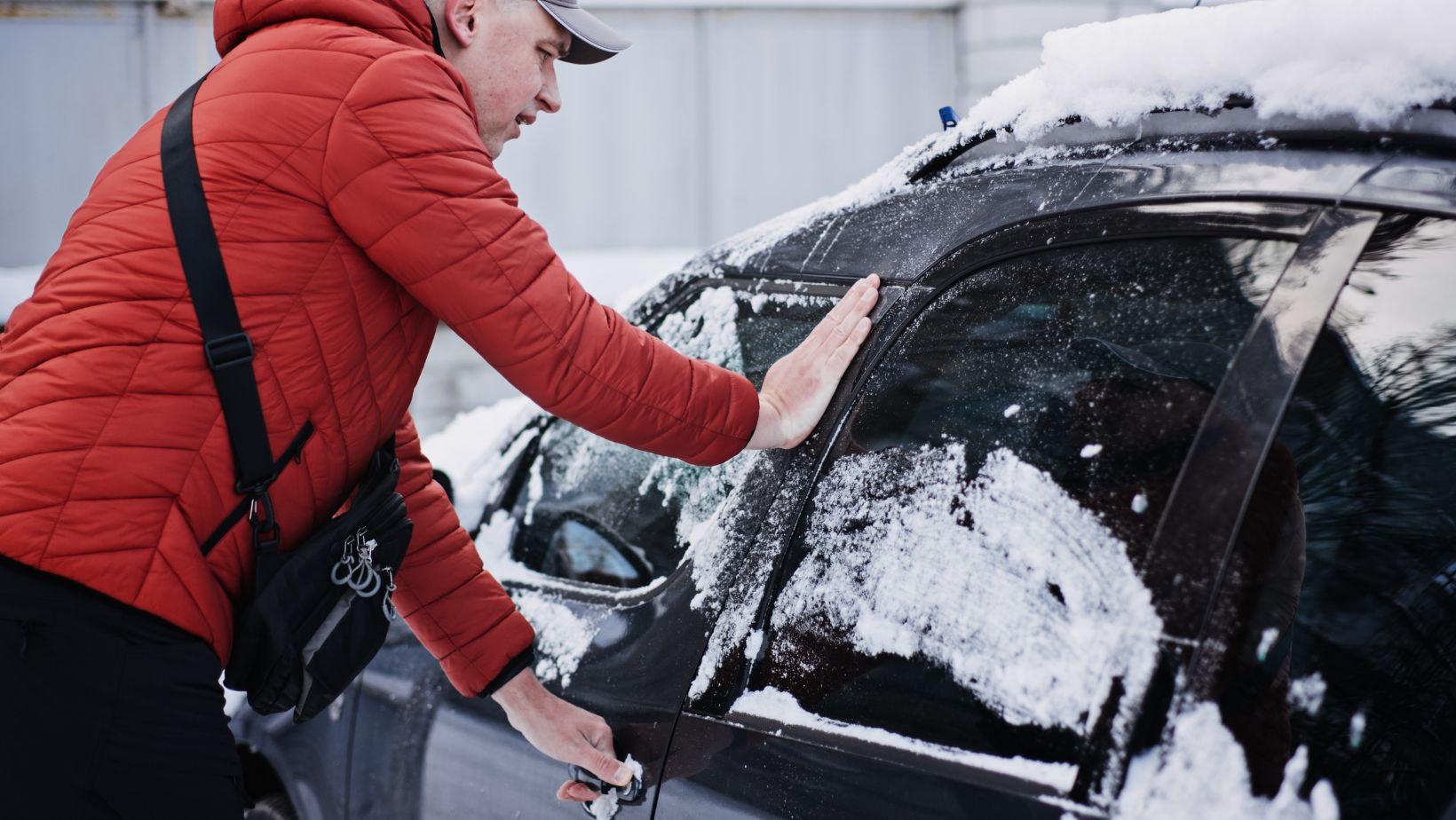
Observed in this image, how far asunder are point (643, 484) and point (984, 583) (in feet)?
2.64

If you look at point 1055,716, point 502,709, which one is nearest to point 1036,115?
point 1055,716

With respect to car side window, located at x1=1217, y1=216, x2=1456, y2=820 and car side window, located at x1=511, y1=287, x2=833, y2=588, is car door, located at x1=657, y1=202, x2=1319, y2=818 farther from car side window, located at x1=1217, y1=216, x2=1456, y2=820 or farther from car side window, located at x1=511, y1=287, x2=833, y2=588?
car side window, located at x1=511, y1=287, x2=833, y2=588

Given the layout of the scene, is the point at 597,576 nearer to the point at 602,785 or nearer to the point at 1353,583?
the point at 602,785

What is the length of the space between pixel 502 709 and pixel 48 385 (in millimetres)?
784

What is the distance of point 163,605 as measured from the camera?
1345 mm

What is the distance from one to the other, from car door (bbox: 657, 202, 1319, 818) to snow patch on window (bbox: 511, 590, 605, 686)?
11.1 inches

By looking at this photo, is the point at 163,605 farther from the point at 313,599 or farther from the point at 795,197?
the point at 795,197

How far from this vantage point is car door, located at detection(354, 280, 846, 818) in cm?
162

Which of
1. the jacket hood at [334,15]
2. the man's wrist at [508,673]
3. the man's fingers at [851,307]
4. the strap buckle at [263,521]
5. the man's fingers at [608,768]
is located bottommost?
the man's fingers at [608,768]

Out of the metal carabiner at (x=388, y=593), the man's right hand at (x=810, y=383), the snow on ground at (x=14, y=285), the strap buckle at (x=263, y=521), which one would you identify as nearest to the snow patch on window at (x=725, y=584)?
the man's right hand at (x=810, y=383)

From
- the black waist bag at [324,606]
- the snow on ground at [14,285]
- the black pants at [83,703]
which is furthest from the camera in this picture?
the snow on ground at [14,285]

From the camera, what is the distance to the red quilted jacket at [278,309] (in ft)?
4.32

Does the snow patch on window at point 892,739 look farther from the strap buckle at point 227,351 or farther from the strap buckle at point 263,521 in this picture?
the strap buckle at point 227,351

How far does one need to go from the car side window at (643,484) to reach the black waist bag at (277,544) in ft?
1.39
